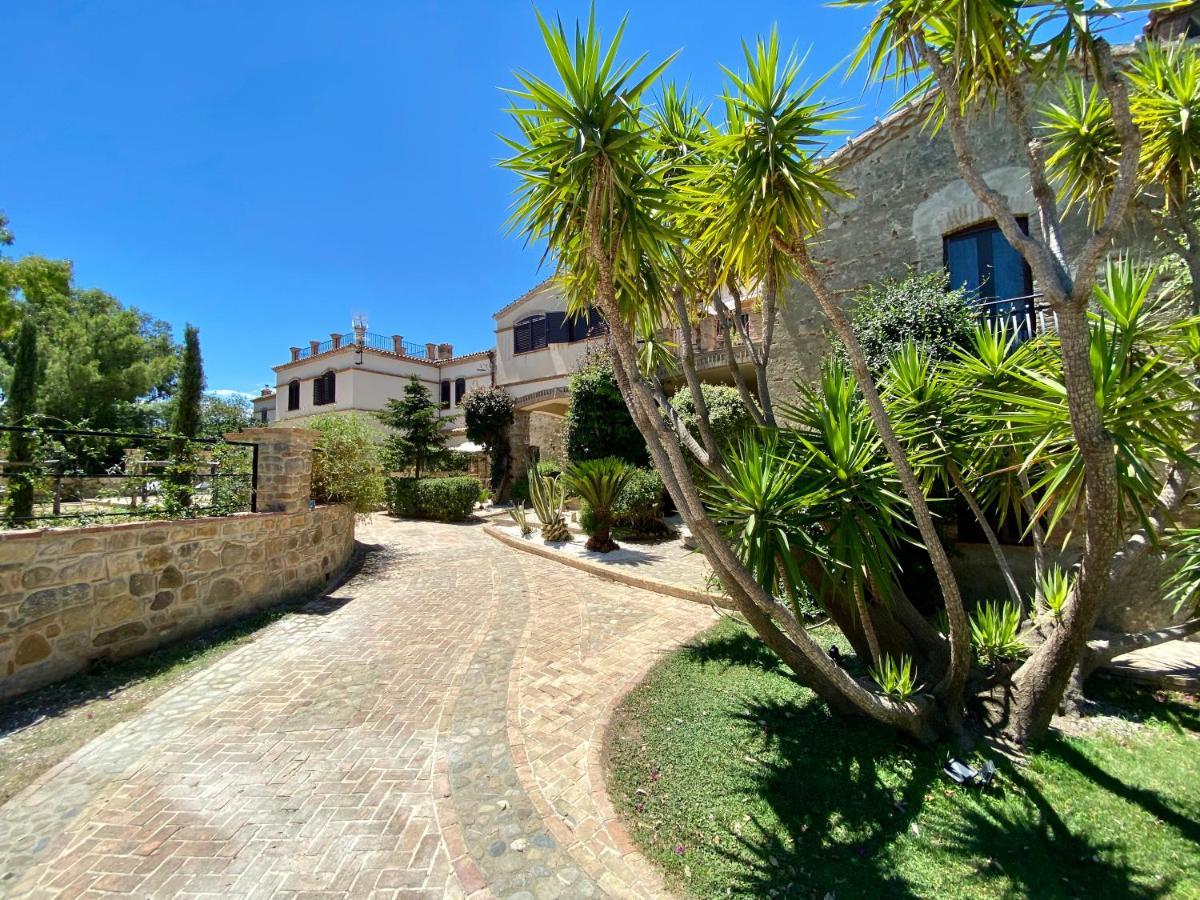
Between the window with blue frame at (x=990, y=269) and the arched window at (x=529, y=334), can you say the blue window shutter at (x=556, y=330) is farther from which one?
the window with blue frame at (x=990, y=269)

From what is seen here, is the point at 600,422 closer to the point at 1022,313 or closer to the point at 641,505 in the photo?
the point at 641,505

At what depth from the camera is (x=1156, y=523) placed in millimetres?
3957

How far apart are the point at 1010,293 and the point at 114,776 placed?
1292cm

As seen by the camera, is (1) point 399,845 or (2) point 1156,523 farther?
(2) point 1156,523

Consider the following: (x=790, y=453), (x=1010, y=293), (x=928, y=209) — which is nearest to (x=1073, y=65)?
(x=928, y=209)

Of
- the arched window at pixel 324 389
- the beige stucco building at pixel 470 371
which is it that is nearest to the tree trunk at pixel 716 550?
the beige stucco building at pixel 470 371

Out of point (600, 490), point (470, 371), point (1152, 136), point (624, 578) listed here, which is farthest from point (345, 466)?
point (470, 371)

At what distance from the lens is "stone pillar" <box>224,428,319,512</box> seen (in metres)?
7.23

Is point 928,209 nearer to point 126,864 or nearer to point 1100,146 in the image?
point 1100,146

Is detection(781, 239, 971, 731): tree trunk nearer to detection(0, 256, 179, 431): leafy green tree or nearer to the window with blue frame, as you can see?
the window with blue frame

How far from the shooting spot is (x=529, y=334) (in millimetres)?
26156

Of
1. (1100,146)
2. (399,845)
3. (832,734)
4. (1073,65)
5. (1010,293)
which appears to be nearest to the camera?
(399,845)

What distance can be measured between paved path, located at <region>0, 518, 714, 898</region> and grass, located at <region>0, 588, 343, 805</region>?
0.65 feet

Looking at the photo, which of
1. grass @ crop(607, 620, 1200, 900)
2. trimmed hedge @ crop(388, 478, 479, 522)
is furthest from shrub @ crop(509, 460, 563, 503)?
grass @ crop(607, 620, 1200, 900)
